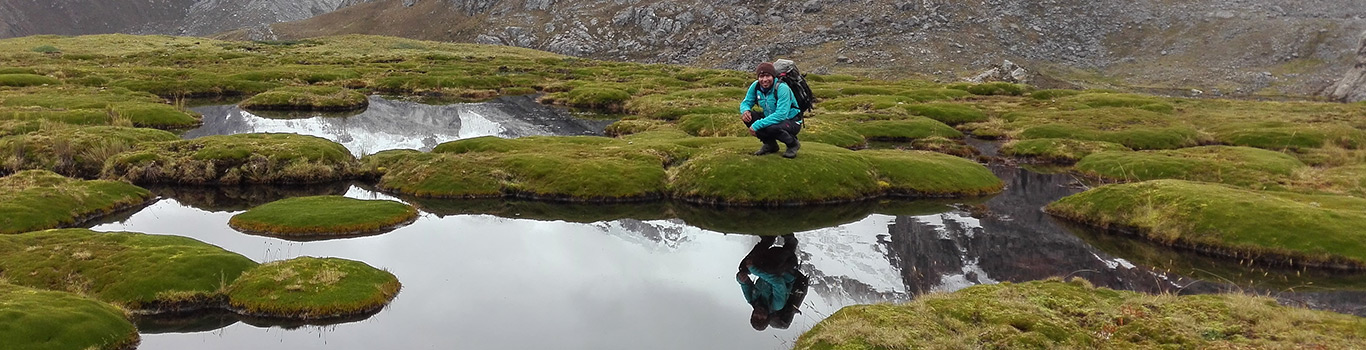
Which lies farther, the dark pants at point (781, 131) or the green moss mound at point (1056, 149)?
the green moss mound at point (1056, 149)

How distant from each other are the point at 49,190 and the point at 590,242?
16.6m

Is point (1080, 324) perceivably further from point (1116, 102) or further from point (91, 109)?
point (1116, 102)

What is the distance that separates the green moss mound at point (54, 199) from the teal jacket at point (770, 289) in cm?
1918

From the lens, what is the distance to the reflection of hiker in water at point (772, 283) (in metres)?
16.0

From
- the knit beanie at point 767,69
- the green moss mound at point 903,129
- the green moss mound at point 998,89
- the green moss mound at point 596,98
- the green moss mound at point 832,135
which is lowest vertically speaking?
the green moss mound at point 998,89

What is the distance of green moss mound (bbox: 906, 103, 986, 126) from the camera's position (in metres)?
53.0

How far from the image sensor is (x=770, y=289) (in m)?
17.7

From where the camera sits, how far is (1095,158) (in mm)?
35688

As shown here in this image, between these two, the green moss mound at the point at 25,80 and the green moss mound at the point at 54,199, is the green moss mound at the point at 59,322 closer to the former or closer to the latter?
the green moss mound at the point at 54,199

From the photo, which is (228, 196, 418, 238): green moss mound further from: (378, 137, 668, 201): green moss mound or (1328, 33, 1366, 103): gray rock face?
(1328, 33, 1366, 103): gray rock face

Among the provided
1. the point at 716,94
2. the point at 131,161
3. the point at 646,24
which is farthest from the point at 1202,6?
the point at 131,161

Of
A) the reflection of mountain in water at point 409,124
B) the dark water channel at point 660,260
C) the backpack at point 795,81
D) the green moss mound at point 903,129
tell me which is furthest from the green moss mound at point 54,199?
the green moss mound at point 903,129

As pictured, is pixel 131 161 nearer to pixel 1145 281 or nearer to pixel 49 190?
pixel 49 190

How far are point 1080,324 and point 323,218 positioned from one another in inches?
759
